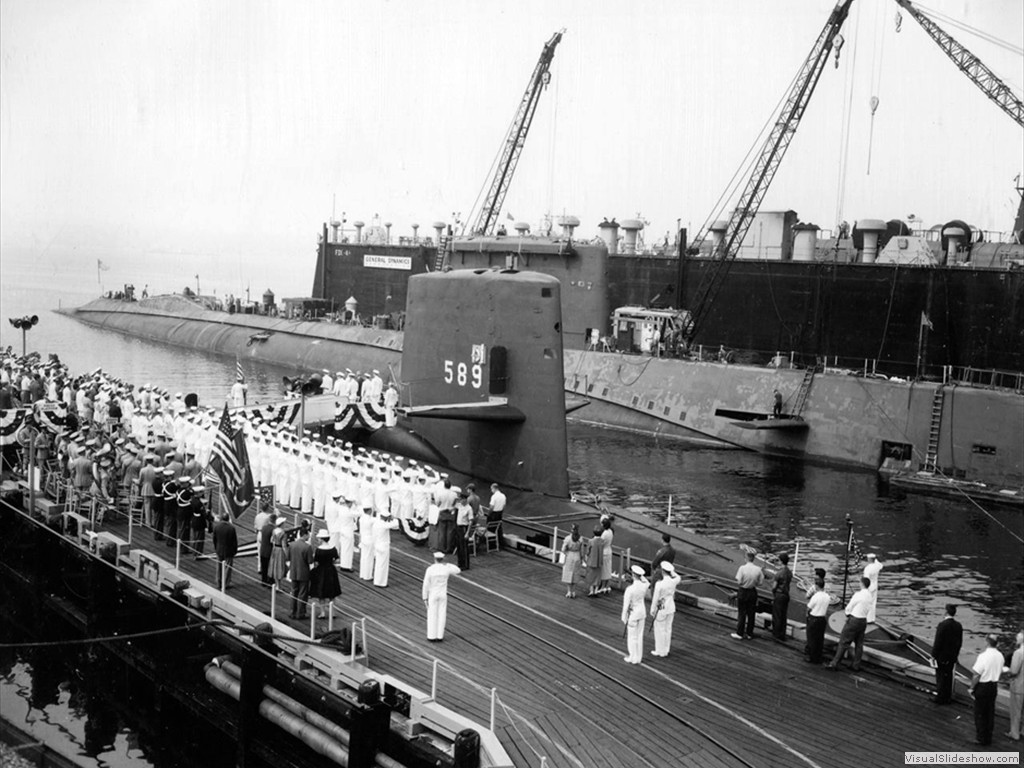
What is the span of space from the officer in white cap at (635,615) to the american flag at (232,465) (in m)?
6.19

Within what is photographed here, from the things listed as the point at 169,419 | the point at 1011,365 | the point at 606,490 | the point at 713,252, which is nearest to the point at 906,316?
the point at 1011,365

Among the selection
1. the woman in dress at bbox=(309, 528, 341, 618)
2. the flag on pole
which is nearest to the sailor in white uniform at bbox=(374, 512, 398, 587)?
the woman in dress at bbox=(309, 528, 341, 618)

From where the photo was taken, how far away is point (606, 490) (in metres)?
33.0

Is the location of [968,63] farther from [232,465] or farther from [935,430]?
[232,465]

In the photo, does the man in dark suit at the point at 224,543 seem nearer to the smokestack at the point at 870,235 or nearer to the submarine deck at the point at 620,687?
the submarine deck at the point at 620,687

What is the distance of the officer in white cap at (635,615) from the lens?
1158 cm

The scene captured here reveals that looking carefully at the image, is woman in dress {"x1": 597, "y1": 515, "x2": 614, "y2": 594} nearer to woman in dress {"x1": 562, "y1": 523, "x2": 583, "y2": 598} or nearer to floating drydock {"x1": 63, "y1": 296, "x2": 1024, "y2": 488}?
woman in dress {"x1": 562, "y1": 523, "x2": 583, "y2": 598}

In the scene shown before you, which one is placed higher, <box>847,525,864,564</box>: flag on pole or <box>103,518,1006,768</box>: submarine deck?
<box>103,518,1006,768</box>: submarine deck

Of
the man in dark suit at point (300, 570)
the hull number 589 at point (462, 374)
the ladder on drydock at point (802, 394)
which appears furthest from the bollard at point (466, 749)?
the ladder on drydock at point (802, 394)

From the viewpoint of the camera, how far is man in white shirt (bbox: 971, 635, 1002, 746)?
399 inches

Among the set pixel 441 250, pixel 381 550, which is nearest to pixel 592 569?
pixel 381 550

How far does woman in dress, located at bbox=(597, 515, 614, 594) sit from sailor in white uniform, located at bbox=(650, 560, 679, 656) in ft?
→ 6.52

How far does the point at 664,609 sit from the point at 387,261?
5454 centimetres

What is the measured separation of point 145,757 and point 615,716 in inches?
291
